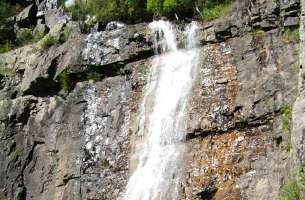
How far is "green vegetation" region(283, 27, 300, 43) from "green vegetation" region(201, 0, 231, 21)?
2745mm

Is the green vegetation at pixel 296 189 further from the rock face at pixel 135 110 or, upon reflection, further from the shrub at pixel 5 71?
the shrub at pixel 5 71

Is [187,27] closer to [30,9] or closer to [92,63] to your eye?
[92,63]

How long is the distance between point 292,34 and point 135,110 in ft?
17.2

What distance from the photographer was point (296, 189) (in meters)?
12.1

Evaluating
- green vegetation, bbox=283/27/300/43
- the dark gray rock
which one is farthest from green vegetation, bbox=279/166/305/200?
the dark gray rock

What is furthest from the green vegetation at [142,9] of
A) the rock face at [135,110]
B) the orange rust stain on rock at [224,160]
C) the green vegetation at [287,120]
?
the orange rust stain on rock at [224,160]

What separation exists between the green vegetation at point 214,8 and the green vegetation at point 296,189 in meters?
7.67

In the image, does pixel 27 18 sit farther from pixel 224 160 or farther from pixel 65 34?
pixel 224 160

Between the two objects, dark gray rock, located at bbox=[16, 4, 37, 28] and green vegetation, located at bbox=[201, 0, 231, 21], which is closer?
green vegetation, located at bbox=[201, 0, 231, 21]

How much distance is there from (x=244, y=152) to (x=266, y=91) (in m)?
1.89

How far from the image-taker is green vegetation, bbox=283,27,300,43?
53.1 ft

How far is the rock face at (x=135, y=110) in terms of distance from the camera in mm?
14719

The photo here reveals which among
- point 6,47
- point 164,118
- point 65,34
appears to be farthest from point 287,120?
point 6,47

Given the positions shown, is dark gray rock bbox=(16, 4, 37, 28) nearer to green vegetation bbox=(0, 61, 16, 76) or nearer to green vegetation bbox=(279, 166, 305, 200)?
green vegetation bbox=(0, 61, 16, 76)
